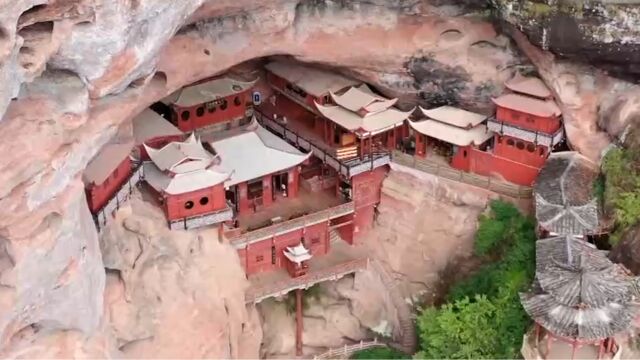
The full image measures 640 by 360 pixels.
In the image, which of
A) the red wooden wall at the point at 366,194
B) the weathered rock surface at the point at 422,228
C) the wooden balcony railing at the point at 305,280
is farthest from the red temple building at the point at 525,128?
the wooden balcony railing at the point at 305,280

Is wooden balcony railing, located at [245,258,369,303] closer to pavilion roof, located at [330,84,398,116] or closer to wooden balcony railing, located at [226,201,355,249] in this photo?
wooden balcony railing, located at [226,201,355,249]

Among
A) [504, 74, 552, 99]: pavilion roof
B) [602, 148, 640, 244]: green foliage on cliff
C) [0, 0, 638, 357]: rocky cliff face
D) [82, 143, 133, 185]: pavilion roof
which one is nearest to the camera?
[0, 0, 638, 357]: rocky cliff face

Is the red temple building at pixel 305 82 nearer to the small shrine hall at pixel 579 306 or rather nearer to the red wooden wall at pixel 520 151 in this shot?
the red wooden wall at pixel 520 151

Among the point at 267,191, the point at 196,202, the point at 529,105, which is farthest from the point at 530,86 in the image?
the point at 196,202

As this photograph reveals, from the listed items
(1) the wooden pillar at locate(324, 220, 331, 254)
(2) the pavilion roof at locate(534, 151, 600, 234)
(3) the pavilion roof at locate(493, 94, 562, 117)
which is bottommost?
(1) the wooden pillar at locate(324, 220, 331, 254)

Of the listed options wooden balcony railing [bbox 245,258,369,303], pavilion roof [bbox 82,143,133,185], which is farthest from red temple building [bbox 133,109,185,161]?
wooden balcony railing [bbox 245,258,369,303]

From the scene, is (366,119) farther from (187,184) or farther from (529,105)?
(187,184)

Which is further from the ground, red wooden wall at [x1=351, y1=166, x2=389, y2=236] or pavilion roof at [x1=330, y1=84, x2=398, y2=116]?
pavilion roof at [x1=330, y1=84, x2=398, y2=116]
